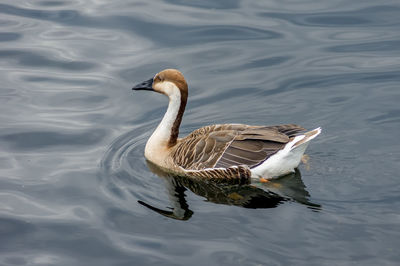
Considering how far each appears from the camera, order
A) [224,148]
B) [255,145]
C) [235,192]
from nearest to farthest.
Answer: [235,192]
[255,145]
[224,148]

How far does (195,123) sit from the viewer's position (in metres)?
11.5

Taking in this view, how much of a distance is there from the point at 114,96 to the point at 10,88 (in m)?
2.26

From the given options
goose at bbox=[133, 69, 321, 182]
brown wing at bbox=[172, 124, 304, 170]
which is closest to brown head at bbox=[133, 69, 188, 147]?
goose at bbox=[133, 69, 321, 182]

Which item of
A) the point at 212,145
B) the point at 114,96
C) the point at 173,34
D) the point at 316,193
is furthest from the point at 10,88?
the point at 316,193

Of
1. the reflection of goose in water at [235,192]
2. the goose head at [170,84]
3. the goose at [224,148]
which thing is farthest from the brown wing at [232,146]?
the goose head at [170,84]

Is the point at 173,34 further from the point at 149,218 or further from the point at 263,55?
the point at 149,218

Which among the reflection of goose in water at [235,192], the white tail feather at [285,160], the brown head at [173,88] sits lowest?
the reflection of goose in water at [235,192]

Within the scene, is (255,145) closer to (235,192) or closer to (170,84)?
(235,192)

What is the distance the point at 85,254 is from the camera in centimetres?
774

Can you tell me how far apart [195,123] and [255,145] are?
2.15m

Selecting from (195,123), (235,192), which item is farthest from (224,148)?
(195,123)

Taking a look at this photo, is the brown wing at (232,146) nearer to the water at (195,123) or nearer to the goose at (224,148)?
the goose at (224,148)

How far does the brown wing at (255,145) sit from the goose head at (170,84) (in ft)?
4.10

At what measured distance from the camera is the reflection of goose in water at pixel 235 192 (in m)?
8.65
